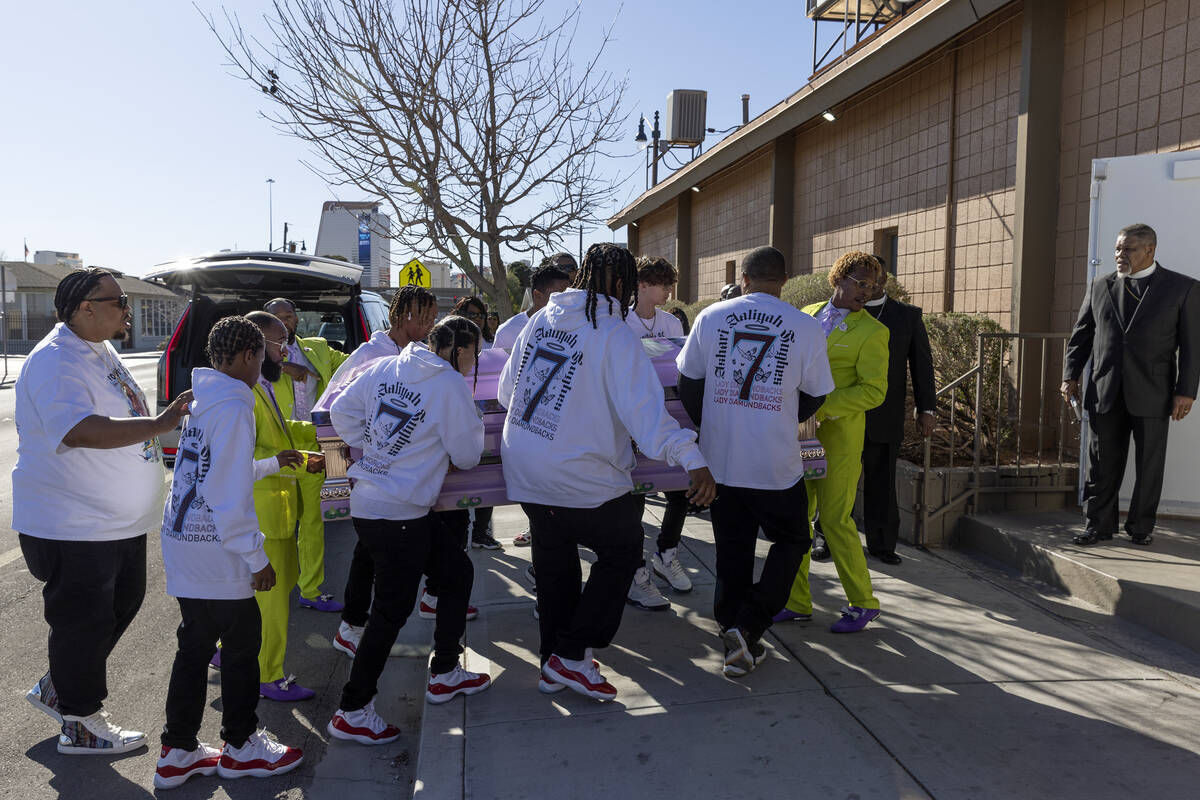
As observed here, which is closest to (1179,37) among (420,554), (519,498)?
(519,498)

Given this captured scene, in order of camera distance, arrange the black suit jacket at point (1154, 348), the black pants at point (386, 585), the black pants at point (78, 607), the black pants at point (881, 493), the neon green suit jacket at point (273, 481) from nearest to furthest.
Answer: the black pants at point (78, 607) → the black pants at point (386, 585) → the neon green suit jacket at point (273, 481) → the black suit jacket at point (1154, 348) → the black pants at point (881, 493)

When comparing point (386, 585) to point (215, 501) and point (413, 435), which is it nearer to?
point (413, 435)

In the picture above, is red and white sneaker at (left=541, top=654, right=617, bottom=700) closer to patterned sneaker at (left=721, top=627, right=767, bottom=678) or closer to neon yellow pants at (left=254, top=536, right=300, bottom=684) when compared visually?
patterned sneaker at (left=721, top=627, right=767, bottom=678)

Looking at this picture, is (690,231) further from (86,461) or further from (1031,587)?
(86,461)

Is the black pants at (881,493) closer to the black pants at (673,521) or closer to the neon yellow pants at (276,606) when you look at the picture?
the black pants at (673,521)

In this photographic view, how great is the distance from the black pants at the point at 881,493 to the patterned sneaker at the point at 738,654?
200 cm

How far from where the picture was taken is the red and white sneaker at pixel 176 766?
3414 millimetres

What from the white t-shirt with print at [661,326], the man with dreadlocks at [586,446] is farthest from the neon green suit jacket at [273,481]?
the white t-shirt with print at [661,326]

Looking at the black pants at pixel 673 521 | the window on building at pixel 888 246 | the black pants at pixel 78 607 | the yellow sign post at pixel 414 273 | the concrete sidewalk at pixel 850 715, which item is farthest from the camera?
the yellow sign post at pixel 414 273

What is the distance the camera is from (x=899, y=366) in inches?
225

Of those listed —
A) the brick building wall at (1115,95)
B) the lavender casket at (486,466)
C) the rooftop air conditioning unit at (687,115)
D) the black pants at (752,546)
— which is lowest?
the black pants at (752,546)

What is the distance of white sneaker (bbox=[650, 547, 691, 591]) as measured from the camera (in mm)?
5473

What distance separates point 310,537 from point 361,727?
1.74 m

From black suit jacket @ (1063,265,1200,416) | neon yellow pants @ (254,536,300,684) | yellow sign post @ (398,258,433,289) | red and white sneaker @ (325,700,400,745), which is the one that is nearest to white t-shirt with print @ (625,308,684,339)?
neon yellow pants @ (254,536,300,684)
